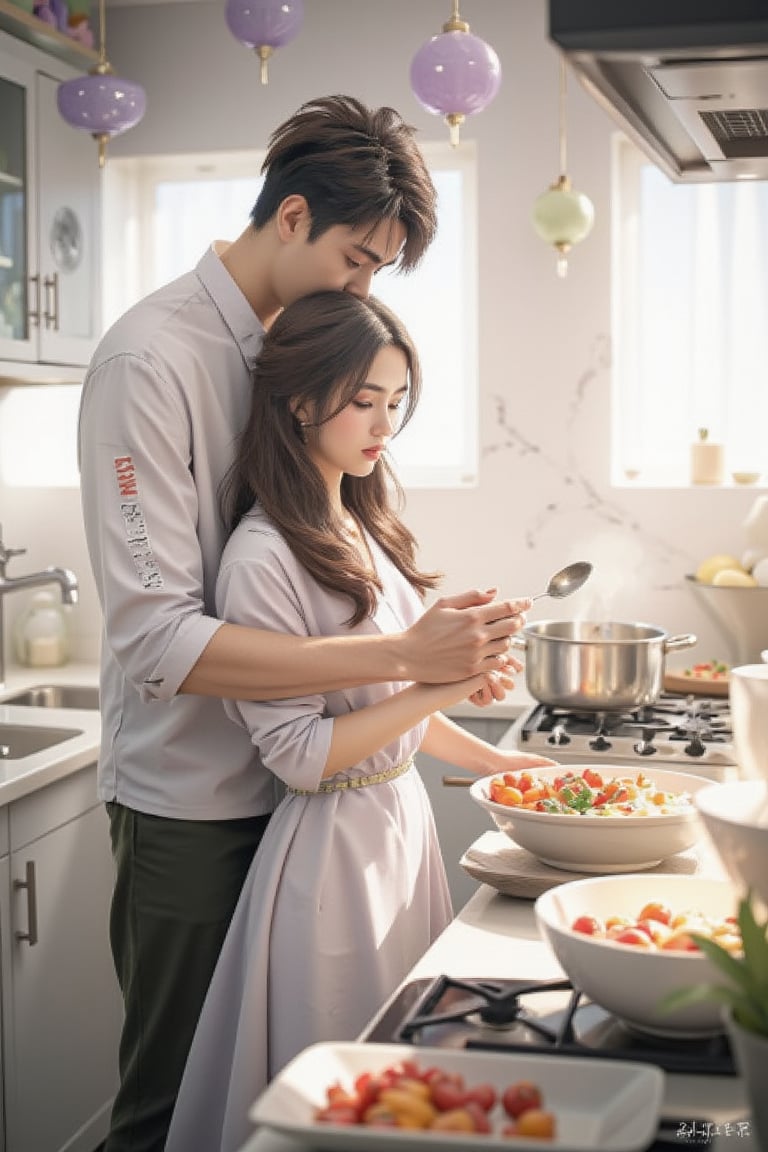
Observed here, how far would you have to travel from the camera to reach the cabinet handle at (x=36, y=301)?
3.22 metres

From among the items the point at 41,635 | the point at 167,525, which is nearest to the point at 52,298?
the point at 41,635

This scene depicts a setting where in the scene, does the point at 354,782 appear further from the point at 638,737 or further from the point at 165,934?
the point at 638,737

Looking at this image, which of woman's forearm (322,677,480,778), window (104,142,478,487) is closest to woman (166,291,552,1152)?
woman's forearm (322,677,480,778)

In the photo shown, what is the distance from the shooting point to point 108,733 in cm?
192

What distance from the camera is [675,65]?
3.90 feet

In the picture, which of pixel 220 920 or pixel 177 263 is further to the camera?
pixel 177 263

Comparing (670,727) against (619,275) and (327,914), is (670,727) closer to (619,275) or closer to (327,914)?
(327,914)

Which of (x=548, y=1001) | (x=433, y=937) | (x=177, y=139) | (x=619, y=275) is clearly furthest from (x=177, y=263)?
(x=548, y=1001)

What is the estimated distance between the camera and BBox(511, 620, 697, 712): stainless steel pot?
2.53 meters

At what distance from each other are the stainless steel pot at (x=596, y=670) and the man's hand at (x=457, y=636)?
750 millimetres

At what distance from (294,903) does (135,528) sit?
1.64ft

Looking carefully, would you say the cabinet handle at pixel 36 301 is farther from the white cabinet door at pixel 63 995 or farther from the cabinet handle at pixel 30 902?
the cabinet handle at pixel 30 902

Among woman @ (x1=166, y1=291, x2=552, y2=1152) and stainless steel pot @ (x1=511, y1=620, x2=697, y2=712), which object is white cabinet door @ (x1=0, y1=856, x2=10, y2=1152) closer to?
woman @ (x1=166, y1=291, x2=552, y2=1152)

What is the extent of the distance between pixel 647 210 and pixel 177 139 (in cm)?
127
